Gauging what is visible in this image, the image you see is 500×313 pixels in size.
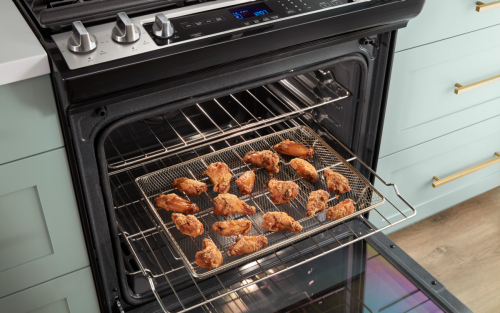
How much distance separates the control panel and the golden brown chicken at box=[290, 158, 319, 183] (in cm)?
51

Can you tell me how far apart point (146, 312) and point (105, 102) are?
0.65m

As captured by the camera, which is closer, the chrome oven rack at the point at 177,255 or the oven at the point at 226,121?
the oven at the point at 226,121

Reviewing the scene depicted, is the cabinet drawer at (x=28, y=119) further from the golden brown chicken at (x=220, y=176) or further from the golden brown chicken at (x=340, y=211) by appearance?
the golden brown chicken at (x=340, y=211)

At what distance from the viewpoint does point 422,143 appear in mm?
1745

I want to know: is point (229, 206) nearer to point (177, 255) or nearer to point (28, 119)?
point (177, 255)

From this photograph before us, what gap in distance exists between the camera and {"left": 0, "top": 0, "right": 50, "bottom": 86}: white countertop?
0.94 m

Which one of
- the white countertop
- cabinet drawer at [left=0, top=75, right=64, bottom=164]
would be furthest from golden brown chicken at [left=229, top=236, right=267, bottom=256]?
the white countertop

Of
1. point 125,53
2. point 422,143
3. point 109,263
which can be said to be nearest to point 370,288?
point 422,143

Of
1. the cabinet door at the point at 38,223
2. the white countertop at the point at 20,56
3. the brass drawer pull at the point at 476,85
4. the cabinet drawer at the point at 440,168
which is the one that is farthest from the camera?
the cabinet drawer at the point at 440,168

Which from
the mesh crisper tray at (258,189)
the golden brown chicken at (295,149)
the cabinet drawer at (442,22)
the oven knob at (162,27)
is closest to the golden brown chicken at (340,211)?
the mesh crisper tray at (258,189)

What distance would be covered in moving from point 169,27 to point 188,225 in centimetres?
54

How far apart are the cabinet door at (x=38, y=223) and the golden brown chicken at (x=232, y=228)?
35cm

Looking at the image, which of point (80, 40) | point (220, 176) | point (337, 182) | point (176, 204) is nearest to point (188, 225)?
point (176, 204)

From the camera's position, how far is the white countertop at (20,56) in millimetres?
936
